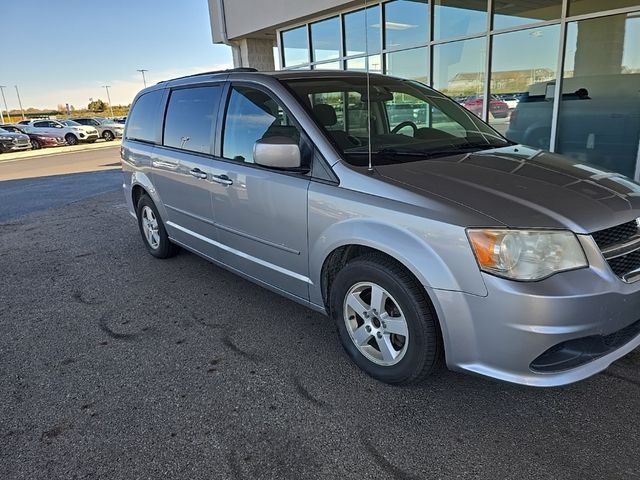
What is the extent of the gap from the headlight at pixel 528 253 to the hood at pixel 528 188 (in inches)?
2.2

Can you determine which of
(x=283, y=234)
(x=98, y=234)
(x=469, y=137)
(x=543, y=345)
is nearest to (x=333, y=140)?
(x=283, y=234)

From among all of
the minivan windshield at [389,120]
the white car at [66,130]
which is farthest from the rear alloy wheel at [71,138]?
the minivan windshield at [389,120]

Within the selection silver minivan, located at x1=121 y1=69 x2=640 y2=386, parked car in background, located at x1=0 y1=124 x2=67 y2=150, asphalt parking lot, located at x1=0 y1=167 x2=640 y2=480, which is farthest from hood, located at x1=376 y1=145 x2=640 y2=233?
parked car in background, located at x1=0 y1=124 x2=67 y2=150

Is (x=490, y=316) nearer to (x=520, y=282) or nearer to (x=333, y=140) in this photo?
(x=520, y=282)

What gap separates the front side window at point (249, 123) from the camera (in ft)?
10.4

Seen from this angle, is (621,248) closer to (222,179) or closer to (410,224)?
(410,224)

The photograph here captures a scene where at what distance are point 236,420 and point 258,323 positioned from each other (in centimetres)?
115

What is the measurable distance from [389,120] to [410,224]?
1591mm

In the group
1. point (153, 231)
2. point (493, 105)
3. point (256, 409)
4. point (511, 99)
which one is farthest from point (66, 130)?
point (256, 409)

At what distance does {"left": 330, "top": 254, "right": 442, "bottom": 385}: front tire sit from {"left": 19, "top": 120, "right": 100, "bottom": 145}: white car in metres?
30.8

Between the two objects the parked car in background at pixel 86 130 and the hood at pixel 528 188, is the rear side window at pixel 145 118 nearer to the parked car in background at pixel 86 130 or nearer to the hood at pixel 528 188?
the hood at pixel 528 188

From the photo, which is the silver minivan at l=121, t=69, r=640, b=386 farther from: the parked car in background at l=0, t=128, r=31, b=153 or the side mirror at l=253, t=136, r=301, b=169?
the parked car in background at l=0, t=128, r=31, b=153

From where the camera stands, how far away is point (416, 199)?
7.82 ft

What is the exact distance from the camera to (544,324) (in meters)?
2.08
